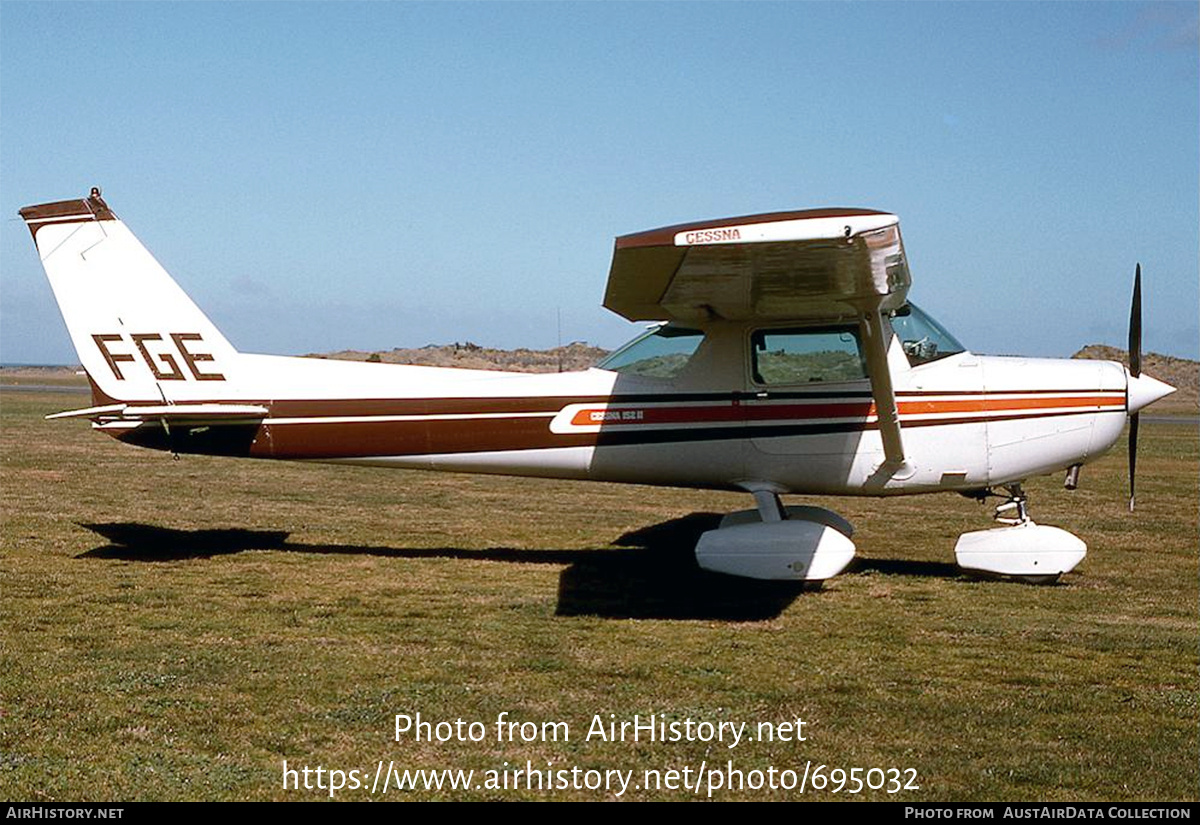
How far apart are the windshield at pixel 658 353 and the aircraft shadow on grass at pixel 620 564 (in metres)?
1.67

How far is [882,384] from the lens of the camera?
26.1 feet

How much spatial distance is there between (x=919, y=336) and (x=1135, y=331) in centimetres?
172

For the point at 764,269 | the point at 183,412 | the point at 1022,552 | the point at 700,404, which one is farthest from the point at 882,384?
the point at 183,412

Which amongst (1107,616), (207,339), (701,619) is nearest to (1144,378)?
(1107,616)

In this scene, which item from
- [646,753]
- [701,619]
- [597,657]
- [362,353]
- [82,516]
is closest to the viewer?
[646,753]

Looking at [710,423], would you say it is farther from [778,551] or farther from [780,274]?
[780,274]

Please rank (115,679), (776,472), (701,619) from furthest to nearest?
(776,472) → (701,619) → (115,679)

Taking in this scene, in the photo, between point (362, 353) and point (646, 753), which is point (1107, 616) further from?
point (362, 353)

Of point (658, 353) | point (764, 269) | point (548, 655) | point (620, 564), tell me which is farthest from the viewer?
point (620, 564)

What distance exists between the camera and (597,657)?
6270mm

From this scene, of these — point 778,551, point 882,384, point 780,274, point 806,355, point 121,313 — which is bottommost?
point 778,551

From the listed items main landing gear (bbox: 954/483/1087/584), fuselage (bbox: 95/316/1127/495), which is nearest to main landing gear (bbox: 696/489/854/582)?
fuselage (bbox: 95/316/1127/495)

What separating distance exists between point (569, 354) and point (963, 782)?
59023 mm

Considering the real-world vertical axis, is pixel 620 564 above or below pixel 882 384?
below
